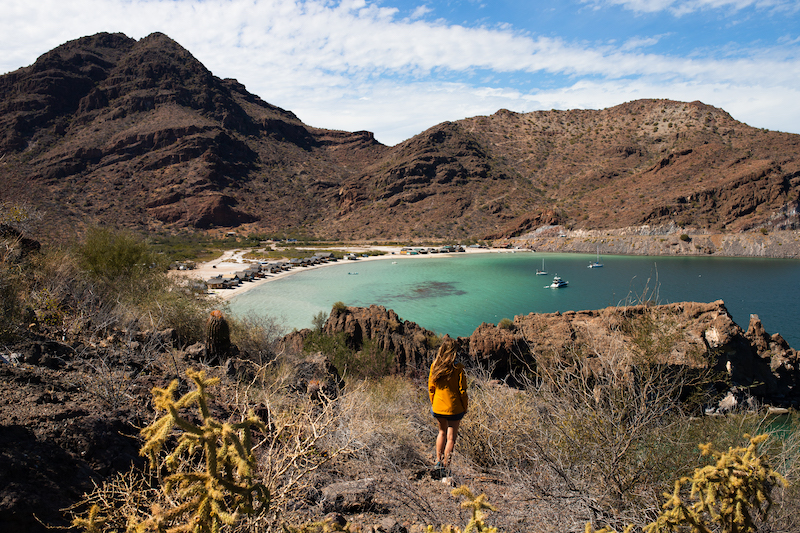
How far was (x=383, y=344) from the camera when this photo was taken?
40.3 feet

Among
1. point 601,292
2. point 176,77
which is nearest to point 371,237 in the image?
point 601,292

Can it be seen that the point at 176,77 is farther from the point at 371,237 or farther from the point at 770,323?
the point at 770,323

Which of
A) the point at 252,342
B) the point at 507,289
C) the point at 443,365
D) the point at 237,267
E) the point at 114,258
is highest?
the point at 114,258

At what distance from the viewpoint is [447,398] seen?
435 cm

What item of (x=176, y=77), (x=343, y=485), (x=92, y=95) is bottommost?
(x=343, y=485)

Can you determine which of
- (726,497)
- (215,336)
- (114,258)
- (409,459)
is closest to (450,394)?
(409,459)

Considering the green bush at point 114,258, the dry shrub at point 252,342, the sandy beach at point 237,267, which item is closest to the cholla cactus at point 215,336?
the dry shrub at point 252,342

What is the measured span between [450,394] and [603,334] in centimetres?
725

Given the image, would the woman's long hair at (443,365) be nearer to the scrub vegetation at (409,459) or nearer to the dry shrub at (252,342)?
the scrub vegetation at (409,459)

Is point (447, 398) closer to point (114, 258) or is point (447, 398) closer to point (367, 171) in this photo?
point (114, 258)

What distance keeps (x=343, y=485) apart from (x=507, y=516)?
4.24 feet

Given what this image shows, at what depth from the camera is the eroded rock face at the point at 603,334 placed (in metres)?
10.4

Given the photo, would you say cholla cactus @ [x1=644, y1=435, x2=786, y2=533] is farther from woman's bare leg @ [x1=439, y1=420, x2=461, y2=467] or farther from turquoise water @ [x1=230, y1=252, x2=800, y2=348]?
turquoise water @ [x1=230, y1=252, x2=800, y2=348]

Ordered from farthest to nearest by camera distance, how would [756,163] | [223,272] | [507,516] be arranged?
[756,163] → [223,272] → [507,516]
